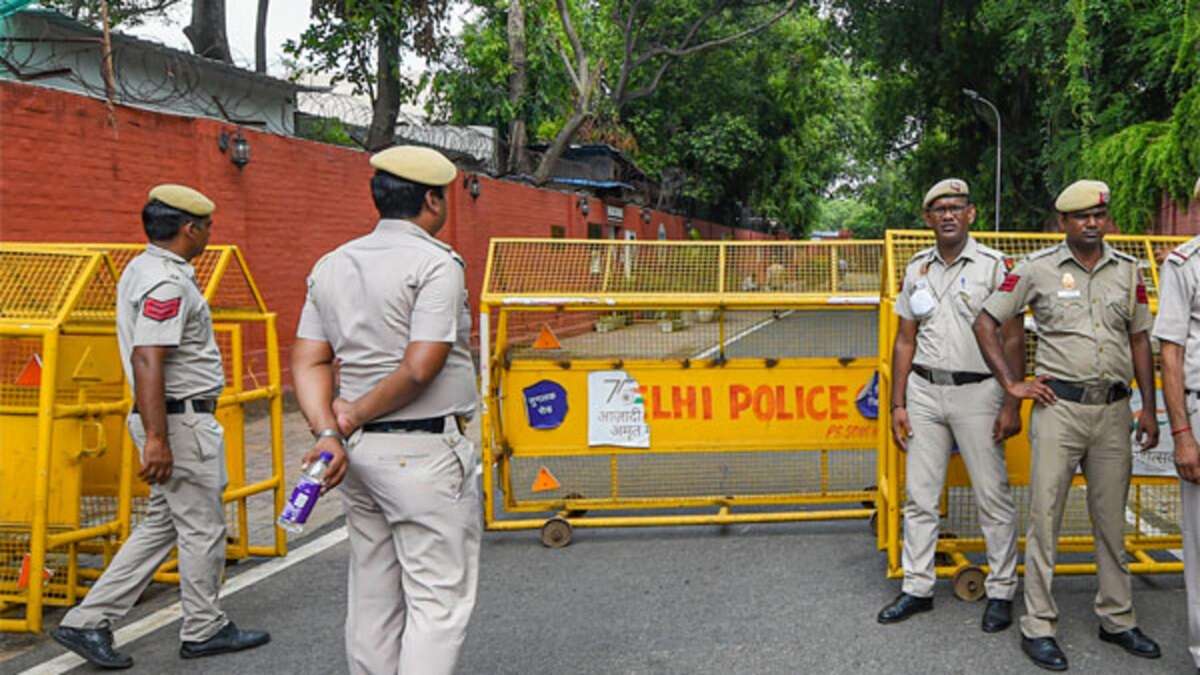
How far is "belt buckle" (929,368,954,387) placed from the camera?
4.32 metres

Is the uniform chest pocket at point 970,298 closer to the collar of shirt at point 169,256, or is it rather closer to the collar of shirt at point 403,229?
the collar of shirt at point 403,229

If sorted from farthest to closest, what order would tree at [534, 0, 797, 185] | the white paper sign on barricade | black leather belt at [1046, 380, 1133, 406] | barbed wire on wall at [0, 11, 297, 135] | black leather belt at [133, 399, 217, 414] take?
tree at [534, 0, 797, 185], barbed wire on wall at [0, 11, 297, 135], the white paper sign on barricade, black leather belt at [133, 399, 217, 414], black leather belt at [1046, 380, 1133, 406]

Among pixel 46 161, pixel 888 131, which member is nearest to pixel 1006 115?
pixel 888 131

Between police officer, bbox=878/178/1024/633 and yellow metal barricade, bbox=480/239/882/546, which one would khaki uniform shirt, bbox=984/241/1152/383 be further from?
yellow metal barricade, bbox=480/239/882/546

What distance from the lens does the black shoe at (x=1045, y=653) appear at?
12.6 feet

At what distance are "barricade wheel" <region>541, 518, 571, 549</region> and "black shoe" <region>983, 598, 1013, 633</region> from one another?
2.36 meters

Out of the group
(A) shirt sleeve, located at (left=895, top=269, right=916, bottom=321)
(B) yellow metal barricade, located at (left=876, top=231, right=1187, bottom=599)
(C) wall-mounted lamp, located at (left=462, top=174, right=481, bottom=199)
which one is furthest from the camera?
(C) wall-mounted lamp, located at (left=462, top=174, right=481, bottom=199)

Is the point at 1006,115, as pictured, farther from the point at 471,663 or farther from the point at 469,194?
the point at 471,663

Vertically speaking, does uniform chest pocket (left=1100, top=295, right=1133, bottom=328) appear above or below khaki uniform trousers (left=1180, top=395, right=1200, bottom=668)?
above

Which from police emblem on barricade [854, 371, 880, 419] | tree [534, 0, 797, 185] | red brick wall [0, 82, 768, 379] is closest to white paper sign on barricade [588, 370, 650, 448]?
police emblem on barricade [854, 371, 880, 419]

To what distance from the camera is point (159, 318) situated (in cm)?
387

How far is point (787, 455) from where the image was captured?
22.1ft

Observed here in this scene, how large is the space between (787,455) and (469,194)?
11.3 metres

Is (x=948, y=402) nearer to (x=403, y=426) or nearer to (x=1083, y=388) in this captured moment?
(x=1083, y=388)
